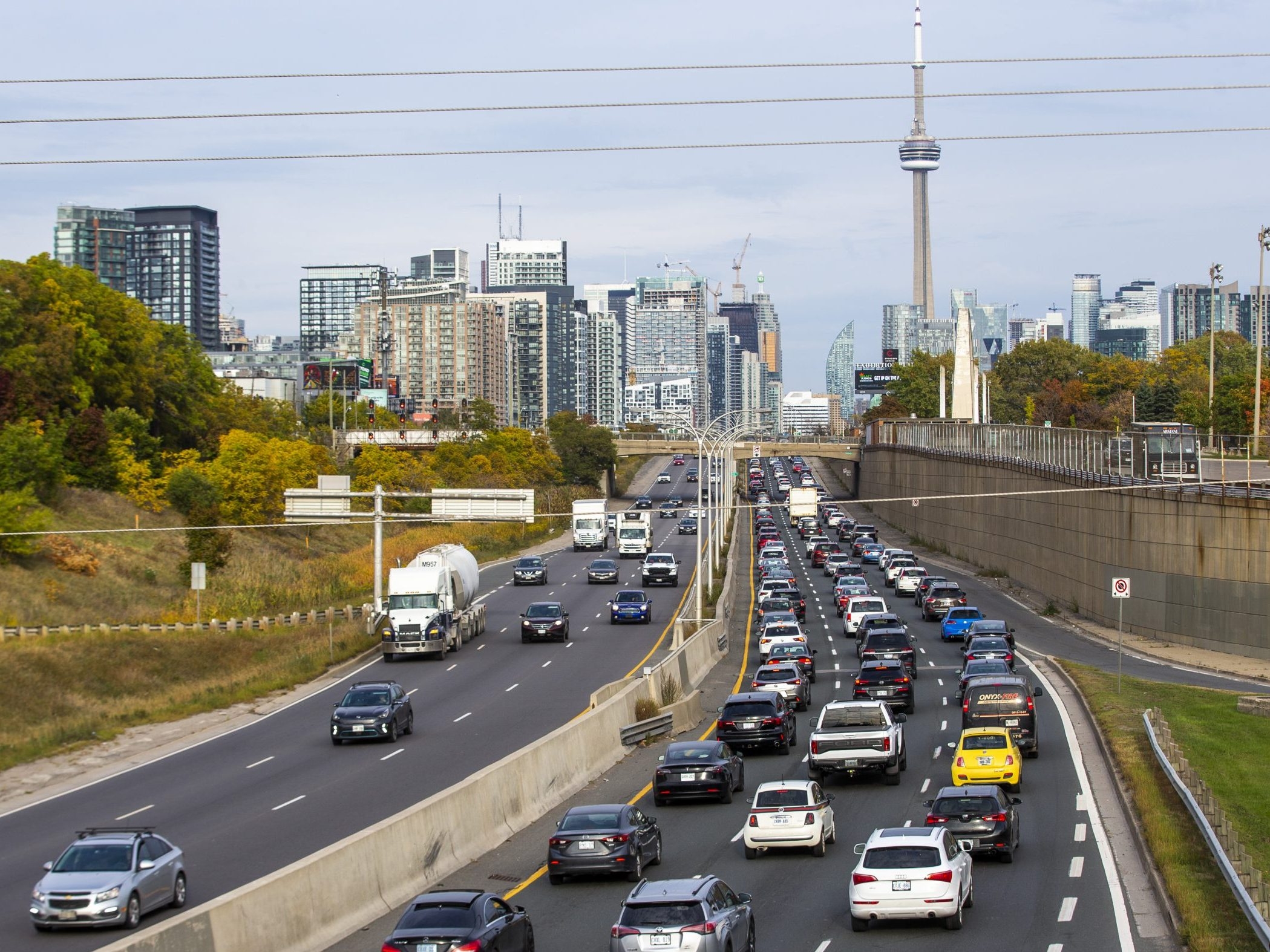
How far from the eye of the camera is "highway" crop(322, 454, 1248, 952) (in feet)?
66.3

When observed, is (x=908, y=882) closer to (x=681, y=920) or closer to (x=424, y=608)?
(x=681, y=920)

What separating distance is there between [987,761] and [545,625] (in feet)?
107

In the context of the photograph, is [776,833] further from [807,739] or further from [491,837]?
[807,739]

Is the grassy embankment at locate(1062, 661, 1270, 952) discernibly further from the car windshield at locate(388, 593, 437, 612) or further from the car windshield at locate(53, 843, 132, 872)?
the car windshield at locate(388, 593, 437, 612)

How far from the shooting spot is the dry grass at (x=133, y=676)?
44031mm

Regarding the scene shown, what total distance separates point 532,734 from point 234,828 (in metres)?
11.6

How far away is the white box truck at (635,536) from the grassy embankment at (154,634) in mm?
9201

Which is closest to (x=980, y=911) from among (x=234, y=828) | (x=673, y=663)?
(x=234, y=828)

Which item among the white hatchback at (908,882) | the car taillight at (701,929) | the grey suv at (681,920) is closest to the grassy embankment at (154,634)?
the grey suv at (681,920)

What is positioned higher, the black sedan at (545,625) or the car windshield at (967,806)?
the car windshield at (967,806)

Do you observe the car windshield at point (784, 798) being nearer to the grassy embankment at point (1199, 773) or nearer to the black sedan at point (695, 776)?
the black sedan at point (695, 776)

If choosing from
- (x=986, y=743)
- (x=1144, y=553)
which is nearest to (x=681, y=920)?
(x=986, y=743)

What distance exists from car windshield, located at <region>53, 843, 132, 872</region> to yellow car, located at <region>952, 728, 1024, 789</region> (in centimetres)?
1596

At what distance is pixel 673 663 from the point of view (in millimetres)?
46781
